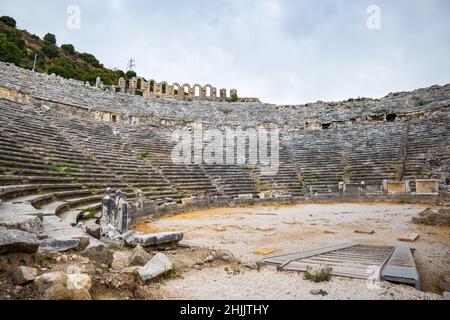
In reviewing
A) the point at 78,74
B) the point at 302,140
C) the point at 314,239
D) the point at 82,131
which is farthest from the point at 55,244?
the point at 78,74

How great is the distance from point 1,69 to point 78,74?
93.7 ft

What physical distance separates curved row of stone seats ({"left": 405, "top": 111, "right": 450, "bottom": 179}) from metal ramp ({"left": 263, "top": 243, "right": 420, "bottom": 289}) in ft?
50.4

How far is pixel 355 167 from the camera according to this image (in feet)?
69.8

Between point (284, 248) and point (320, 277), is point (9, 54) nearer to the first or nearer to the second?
point (284, 248)

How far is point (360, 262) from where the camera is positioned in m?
4.82

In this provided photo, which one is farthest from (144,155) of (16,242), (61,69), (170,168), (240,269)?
(61,69)

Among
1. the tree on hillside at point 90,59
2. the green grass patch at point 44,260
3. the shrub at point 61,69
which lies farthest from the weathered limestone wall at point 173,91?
the green grass patch at point 44,260

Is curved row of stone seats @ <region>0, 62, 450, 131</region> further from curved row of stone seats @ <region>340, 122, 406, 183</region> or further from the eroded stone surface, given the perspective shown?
the eroded stone surface

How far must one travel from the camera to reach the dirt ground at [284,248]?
3.48 meters

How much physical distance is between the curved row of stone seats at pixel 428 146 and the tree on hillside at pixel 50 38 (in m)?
67.6

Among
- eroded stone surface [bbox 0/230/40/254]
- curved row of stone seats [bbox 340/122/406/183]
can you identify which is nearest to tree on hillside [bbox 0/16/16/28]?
curved row of stone seats [bbox 340/122/406/183]

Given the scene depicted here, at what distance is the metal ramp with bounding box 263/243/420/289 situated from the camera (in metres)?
4.02

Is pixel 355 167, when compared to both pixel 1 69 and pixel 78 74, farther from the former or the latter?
pixel 78 74
